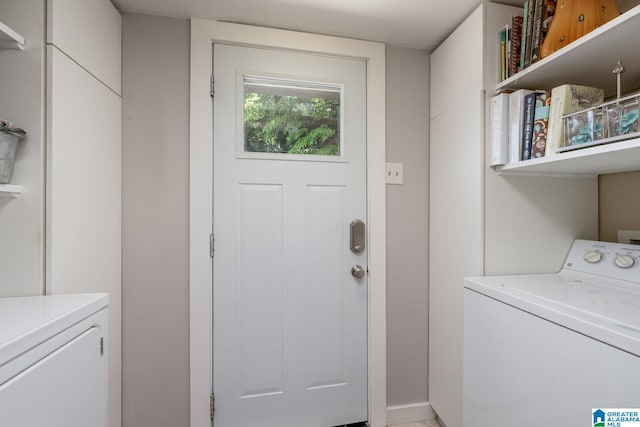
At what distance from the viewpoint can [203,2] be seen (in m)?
1.35

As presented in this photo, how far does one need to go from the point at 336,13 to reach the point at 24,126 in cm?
133

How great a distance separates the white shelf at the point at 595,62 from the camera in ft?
2.90

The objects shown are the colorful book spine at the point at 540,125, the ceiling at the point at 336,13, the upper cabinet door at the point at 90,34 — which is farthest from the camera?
the ceiling at the point at 336,13

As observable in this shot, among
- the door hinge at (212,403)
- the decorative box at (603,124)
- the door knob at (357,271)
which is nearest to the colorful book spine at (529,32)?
Answer: the decorative box at (603,124)

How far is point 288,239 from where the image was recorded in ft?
5.14

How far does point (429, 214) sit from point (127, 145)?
1648 mm

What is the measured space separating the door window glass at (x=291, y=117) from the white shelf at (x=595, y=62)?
0.81 metres

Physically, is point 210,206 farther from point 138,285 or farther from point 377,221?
point 377,221

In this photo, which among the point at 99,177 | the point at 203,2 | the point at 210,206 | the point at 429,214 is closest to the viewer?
the point at 99,177

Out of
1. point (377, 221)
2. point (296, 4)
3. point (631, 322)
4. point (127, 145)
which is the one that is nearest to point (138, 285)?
point (127, 145)

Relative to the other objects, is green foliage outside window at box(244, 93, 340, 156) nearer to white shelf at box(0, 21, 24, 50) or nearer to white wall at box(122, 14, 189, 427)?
white wall at box(122, 14, 189, 427)

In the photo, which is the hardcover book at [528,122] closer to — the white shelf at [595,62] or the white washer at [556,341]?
the white shelf at [595,62]

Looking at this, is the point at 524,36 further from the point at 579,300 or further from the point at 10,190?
the point at 10,190

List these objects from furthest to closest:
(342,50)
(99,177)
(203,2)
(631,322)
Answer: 1. (342,50)
2. (203,2)
3. (99,177)
4. (631,322)
